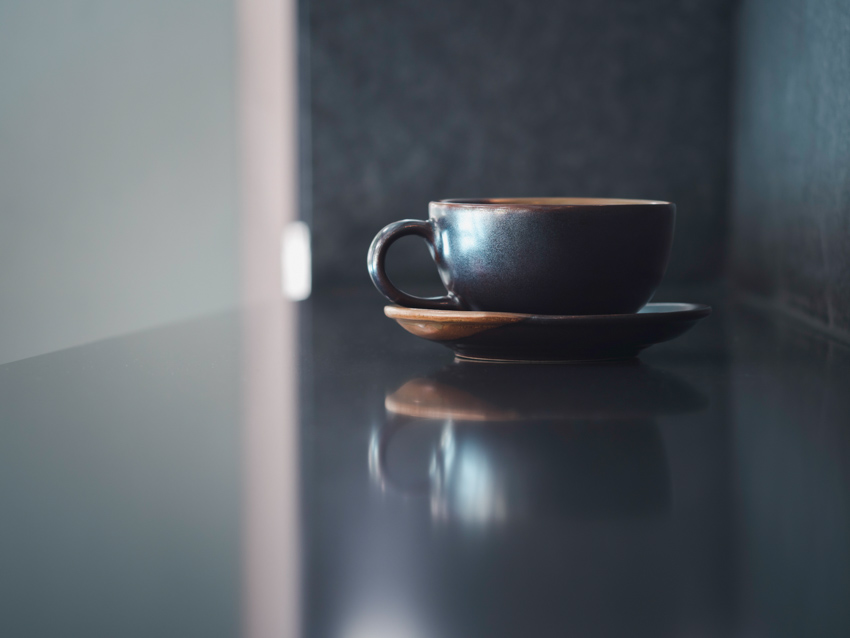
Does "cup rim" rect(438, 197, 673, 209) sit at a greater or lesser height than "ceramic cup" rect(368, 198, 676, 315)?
greater

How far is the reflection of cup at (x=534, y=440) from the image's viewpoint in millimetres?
336

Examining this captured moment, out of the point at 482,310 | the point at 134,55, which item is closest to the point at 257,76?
the point at 134,55

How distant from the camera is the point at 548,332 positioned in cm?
65

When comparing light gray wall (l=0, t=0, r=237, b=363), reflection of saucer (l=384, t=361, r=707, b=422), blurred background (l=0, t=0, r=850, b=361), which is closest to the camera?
reflection of saucer (l=384, t=361, r=707, b=422)

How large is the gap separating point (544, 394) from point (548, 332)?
0.33 feet

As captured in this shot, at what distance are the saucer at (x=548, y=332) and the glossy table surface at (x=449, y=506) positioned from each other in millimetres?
31

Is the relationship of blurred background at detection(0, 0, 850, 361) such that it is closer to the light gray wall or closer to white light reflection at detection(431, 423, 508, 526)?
white light reflection at detection(431, 423, 508, 526)

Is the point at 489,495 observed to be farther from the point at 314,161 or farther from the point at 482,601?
the point at 314,161

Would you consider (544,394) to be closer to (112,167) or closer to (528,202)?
(528,202)

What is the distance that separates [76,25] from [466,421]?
3166mm

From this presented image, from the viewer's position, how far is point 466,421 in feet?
1.60

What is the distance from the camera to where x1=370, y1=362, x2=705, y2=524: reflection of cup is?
1.10 feet

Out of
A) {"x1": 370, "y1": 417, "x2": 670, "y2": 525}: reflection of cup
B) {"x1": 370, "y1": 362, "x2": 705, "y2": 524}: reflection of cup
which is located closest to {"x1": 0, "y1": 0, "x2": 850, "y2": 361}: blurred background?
{"x1": 370, "y1": 362, "x2": 705, "y2": 524}: reflection of cup

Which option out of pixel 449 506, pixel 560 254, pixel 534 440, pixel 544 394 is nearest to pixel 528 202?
pixel 560 254
